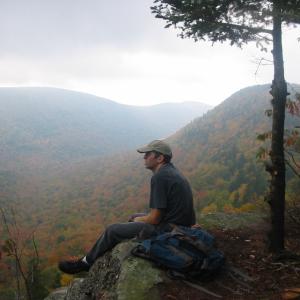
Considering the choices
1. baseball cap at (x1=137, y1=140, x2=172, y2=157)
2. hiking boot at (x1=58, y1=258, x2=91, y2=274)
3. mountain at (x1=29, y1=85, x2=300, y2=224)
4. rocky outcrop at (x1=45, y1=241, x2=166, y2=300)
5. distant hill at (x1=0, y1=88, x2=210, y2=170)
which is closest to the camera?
rocky outcrop at (x1=45, y1=241, x2=166, y2=300)

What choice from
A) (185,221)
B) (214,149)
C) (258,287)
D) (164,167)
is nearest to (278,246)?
(258,287)

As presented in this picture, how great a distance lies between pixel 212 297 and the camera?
4.32 metres

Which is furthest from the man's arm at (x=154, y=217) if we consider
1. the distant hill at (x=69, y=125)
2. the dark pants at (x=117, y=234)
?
the distant hill at (x=69, y=125)

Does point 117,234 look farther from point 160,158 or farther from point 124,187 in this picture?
point 124,187

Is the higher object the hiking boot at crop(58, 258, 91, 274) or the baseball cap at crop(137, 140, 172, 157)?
the baseball cap at crop(137, 140, 172, 157)

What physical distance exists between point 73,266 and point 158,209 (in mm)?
1491

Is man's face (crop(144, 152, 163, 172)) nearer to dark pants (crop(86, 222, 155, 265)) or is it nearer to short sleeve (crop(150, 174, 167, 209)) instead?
short sleeve (crop(150, 174, 167, 209))

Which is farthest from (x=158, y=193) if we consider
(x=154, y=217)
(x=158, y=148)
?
(x=158, y=148)

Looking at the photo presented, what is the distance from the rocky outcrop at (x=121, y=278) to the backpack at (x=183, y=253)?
0.14 meters

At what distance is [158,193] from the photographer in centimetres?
497

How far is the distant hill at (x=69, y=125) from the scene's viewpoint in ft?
365

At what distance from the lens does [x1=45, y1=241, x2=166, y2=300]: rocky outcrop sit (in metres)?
4.42

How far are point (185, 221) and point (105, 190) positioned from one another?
58125 millimetres

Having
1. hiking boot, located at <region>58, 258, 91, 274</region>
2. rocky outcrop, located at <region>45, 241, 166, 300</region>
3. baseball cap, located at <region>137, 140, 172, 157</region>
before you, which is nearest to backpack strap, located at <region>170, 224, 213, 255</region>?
rocky outcrop, located at <region>45, 241, 166, 300</region>
